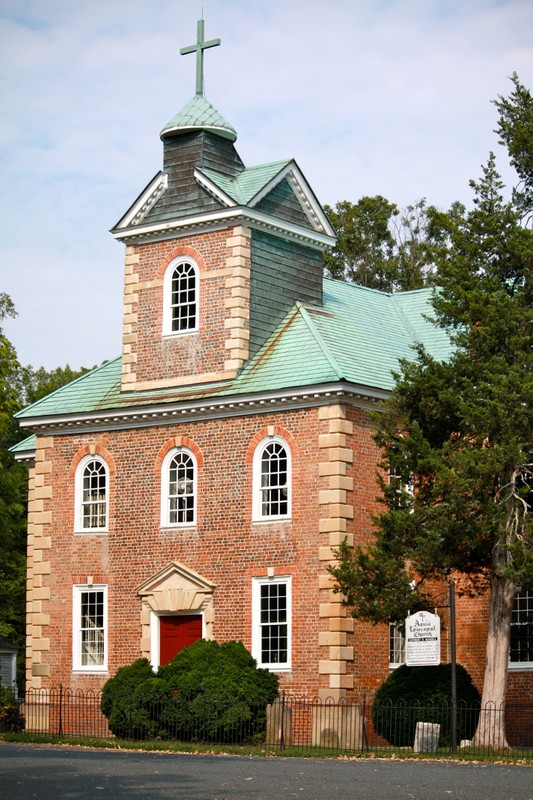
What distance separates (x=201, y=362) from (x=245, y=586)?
5577 millimetres

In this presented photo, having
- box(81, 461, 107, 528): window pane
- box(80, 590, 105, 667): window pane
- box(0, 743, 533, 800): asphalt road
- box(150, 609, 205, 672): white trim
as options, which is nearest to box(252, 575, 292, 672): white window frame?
box(150, 609, 205, 672): white trim

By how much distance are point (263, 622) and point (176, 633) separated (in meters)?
2.54

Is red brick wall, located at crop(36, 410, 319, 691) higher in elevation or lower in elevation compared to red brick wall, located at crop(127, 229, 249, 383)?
lower

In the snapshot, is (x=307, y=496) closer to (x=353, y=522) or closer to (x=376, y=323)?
(x=353, y=522)

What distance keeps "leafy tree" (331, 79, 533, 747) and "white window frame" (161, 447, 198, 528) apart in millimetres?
6697

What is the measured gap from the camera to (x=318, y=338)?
109ft

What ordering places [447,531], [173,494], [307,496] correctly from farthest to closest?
[173,494], [307,496], [447,531]

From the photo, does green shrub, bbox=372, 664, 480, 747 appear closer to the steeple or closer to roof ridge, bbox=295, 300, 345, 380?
roof ridge, bbox=295, 300, 345, 380

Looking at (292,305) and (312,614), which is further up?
(292,305)

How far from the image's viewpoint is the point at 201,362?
113ft

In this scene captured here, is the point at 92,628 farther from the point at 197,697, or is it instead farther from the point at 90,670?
the point at 197,697

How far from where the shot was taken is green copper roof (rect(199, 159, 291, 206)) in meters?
34.5

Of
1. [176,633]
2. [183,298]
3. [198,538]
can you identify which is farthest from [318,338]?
[176,633]

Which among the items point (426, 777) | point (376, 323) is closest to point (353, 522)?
point (376, 323)
